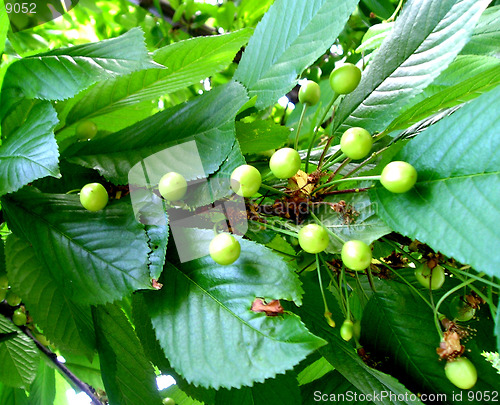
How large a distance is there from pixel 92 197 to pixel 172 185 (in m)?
0.10

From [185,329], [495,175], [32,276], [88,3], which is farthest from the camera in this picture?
[88,3]

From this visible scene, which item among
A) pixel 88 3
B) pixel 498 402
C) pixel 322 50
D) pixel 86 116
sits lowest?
pixel 498 402

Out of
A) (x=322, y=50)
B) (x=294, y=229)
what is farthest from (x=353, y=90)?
(x=294, y=229)

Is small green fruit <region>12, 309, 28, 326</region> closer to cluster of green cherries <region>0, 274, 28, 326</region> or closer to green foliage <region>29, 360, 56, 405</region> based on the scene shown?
cluster of green cherries <region>0, 274, 28, 326</region>

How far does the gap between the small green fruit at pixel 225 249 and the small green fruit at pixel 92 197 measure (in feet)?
0.54

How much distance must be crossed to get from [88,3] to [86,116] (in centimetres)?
108

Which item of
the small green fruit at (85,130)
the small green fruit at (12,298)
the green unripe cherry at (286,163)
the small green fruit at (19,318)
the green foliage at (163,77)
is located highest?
the green foliage at (163,77)

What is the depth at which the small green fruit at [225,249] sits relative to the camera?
0.44 metres

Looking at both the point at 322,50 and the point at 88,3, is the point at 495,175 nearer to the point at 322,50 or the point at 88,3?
the point at 322,50

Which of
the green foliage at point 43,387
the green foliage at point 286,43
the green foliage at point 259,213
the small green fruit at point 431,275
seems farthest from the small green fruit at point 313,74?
the green foliage at point 43,387

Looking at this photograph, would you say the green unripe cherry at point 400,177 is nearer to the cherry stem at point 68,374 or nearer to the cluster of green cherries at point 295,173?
the cluster of green cherries at point 295,173

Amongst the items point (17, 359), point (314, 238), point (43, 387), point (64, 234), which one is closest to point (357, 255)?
point (314, 238)

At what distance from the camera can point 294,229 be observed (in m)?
0.47

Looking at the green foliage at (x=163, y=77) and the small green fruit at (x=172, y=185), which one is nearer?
the small green fruit at (x=172, y=185)
